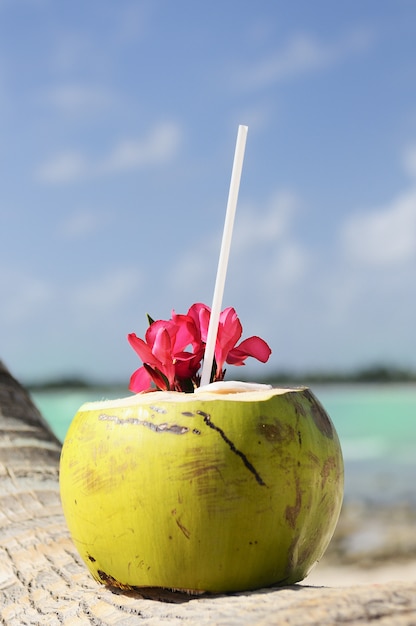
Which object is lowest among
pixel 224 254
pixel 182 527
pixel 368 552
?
pixel 368 552

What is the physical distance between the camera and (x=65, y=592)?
1.07 metres

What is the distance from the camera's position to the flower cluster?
0.95 metres

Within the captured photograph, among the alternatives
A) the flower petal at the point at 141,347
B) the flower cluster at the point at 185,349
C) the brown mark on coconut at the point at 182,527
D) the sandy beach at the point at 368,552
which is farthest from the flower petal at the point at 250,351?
the sandy beach at the point at 368,552

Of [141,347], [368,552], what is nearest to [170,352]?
[141,347]

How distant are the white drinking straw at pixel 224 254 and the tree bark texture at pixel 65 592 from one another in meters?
0.27

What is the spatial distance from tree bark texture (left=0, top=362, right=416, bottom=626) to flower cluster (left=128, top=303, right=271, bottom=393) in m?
0.26

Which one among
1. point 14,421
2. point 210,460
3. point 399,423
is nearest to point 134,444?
point 210,460

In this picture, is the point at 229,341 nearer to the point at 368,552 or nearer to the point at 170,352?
the point at 170,352

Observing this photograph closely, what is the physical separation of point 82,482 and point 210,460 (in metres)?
0.17

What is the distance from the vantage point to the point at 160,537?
0.86 m

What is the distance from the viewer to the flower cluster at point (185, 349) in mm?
951

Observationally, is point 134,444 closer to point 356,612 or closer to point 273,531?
point 273,531

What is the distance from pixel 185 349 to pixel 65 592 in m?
0.40

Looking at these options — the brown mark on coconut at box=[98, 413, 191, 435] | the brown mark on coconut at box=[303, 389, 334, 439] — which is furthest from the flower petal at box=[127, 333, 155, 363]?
the brown mark on coconut at box=[303, 389, 334, 439]
